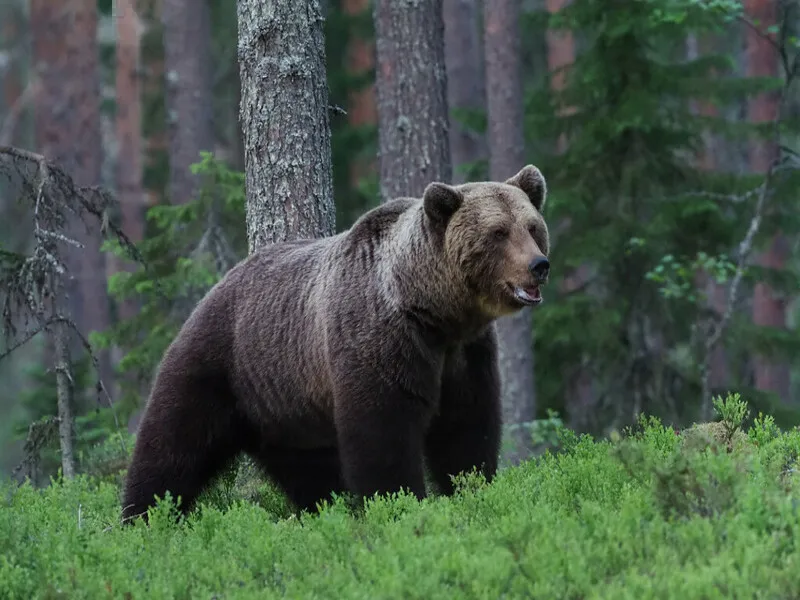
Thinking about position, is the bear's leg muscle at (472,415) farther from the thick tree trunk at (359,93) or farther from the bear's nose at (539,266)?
the thick tree trunk at (359,93)

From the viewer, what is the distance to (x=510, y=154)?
1541cm

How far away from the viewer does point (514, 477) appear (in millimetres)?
6191

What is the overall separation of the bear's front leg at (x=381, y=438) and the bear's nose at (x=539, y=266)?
3.02 ft

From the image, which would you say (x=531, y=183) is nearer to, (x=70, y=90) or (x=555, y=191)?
(x=555, y=191)

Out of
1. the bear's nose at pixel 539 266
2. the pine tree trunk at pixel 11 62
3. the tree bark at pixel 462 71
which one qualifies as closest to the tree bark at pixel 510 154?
the tree bark at pixel 462 71

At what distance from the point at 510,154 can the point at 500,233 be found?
9.39 meters

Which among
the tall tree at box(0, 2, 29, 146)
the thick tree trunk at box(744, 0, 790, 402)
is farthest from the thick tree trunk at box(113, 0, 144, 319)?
the thick tree trunk at box(744, 0, 790, 402)

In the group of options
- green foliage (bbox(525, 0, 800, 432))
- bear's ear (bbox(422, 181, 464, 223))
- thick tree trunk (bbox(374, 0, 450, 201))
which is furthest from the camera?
green foliage (bbox(525, 0, 800, 432))

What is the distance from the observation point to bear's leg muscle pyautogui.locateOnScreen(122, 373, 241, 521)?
720 centimetres

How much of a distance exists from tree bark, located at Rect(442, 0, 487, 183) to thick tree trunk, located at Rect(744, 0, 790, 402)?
18.5 feet

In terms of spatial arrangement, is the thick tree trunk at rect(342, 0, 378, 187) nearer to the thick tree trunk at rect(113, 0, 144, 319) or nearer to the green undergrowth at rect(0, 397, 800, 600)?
the thick tree trunk at rect(113, 0, 144, 319)

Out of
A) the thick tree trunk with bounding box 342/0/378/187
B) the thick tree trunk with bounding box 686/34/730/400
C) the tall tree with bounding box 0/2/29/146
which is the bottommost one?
the thick tree trunk with bounding box 686/34/730/400

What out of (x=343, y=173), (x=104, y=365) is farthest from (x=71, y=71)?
(x=104, y=365)

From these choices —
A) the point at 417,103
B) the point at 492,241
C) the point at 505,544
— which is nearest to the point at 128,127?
the point at 417,103
